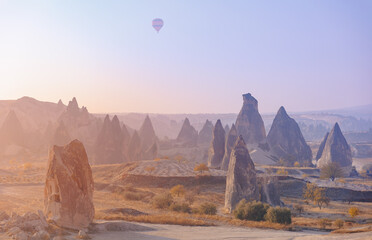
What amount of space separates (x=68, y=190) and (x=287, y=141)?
82537mm

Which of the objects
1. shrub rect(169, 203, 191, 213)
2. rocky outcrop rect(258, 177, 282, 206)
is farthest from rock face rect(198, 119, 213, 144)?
shrub rect(169, 203, 191, 213)

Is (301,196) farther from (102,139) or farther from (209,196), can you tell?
(102,139)

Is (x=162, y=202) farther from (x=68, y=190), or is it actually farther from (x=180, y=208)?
(x=68, y=190)

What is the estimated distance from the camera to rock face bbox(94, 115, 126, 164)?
65438 mm

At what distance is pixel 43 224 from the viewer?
14.4 m

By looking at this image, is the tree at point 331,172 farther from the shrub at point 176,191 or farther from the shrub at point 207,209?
the shrub at point 207,209

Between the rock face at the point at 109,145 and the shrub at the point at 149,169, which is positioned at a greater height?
the rock face at the point at 109,145

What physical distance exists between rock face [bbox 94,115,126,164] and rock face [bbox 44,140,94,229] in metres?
48.8

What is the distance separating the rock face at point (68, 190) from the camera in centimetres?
1596

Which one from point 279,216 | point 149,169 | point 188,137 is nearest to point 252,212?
point 279,216

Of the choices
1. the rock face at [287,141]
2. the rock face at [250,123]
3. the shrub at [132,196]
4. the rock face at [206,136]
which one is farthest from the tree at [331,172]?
the rock face at [206,136]

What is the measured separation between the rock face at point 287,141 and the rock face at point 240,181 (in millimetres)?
59582

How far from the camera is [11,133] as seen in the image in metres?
88.1

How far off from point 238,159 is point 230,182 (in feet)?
6.66
